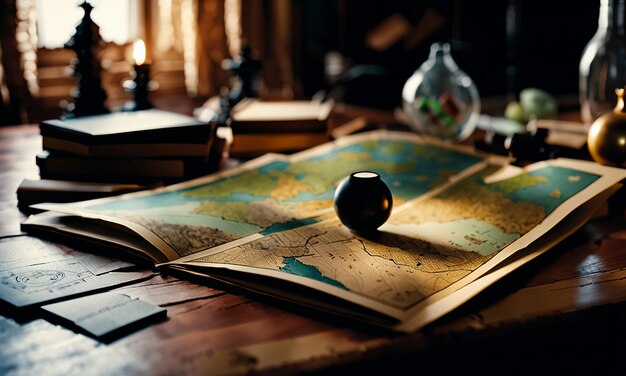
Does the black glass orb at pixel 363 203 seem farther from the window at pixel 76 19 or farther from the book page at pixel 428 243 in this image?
the window at pixel 76 19

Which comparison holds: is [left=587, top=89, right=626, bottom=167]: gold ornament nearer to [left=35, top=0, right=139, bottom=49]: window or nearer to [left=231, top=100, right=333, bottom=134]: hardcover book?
[left=231, top=100, right=333, bottom=134]: hardcover book

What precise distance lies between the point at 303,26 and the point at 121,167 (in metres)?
2.52

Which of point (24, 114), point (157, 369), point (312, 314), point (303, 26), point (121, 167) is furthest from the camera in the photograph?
point (303, 26)

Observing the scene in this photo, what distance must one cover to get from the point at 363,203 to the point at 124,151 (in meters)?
0.52

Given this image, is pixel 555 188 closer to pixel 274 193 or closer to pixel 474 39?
pixel 274 193

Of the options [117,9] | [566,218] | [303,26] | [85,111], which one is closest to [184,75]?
[117,9]

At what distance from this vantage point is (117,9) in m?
3.33

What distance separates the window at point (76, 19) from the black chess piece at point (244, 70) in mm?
1390

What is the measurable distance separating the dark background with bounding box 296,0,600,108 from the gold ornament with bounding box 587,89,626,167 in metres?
1.68

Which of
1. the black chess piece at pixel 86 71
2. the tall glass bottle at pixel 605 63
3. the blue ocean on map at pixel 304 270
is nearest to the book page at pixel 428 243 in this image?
the blue ocean on map at pixel 304 270

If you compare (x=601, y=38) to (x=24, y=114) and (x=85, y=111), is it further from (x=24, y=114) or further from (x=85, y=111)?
(x=24, y=114)

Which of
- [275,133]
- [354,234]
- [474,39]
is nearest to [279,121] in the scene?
[275,133]

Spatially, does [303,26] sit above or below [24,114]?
above

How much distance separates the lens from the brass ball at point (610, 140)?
43.1 inches
